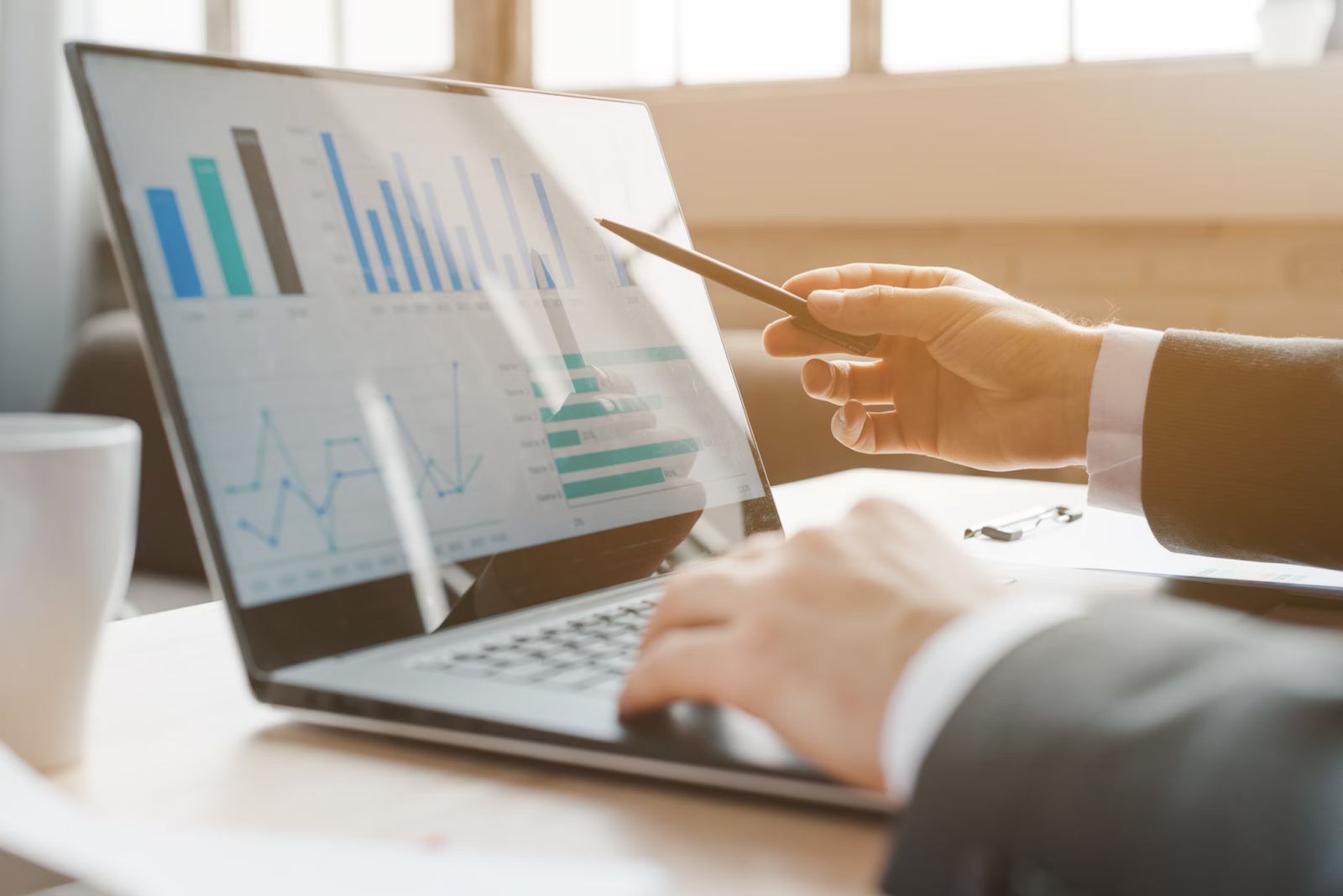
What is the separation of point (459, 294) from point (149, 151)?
15 cm

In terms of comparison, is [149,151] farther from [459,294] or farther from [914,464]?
[914,464]

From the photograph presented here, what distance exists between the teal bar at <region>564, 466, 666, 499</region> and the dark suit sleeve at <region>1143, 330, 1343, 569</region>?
314mm

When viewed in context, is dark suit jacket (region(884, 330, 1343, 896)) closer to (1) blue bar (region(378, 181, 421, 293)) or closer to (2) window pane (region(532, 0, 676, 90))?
(1) blue bar (region(378, 181, 421, 293))

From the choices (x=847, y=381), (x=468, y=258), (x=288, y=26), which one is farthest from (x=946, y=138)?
(x=288, y=26)

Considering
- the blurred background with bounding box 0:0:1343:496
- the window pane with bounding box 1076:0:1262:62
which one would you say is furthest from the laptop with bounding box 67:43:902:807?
the window pane with bounding box 1076:0:1262:62

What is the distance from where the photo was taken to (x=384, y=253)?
0.52 metres

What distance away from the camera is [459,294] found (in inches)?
21.7

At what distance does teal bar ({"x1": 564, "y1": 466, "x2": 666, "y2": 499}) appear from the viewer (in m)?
0.57

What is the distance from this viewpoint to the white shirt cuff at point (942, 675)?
32 cm

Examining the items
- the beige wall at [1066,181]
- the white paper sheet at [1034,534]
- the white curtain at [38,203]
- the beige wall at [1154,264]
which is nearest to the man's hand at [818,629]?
the white paper sheet at [1034,534]

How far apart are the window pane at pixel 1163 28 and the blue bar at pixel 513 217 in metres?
1.78

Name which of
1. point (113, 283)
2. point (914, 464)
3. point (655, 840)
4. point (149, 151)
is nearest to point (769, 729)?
point (655, 840)

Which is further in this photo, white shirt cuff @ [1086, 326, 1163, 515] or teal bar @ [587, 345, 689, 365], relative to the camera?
white shirt cuff @ [1086, 326, 1163, 515]

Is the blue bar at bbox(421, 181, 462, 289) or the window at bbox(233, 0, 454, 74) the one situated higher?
the window at bbox(233, 0, 454, 74)
